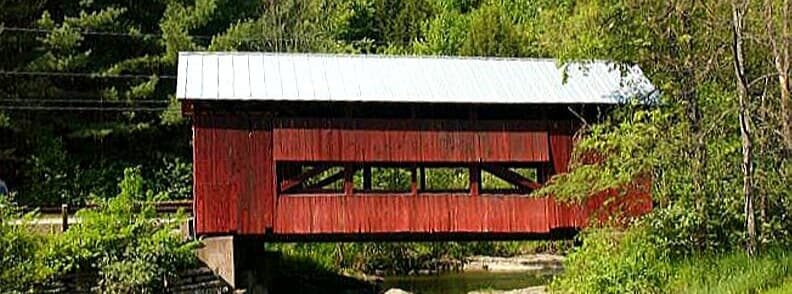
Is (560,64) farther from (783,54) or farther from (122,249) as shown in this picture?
(122,249)

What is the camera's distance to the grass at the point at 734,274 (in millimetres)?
11224

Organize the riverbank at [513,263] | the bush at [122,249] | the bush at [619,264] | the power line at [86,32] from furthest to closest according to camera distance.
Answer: the riverbank at [513,263], the power line at [86,32], the bush at [122,249], the bush at [619,264]

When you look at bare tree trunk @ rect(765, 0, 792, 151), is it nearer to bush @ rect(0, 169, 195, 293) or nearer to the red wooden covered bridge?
the red wooden covered bridge

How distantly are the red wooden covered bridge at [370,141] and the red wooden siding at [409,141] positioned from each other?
0.06ft

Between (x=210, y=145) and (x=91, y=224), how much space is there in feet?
8.83

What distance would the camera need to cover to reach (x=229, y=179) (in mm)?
17922

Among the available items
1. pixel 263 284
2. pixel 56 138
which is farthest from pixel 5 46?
pixel 263 284

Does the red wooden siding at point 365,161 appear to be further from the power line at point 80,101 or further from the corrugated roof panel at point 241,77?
the power line at point 80,101

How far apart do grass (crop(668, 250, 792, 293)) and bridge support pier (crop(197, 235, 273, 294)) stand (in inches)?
292

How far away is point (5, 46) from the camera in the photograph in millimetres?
27938

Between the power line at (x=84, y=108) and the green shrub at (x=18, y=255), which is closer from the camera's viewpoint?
the green shrub at (x=18, y=255)

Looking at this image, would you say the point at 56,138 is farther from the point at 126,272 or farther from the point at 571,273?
the point at 571,273

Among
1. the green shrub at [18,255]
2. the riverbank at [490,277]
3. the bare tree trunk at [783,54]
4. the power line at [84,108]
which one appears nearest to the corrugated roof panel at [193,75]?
the green shrub at [18,255]

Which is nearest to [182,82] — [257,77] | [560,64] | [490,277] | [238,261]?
[257,77]
